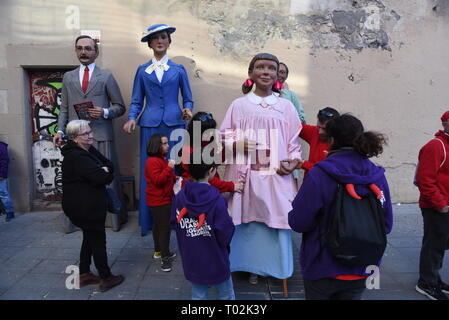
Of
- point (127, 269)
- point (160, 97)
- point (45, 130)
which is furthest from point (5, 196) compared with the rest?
point (160, 97)

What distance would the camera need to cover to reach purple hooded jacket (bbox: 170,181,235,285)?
2330 millimetres

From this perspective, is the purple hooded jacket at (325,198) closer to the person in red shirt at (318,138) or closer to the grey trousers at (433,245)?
the person in red shirt at (318,138)

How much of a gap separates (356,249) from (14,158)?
503 cm

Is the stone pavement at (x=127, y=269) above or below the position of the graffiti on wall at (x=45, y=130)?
below

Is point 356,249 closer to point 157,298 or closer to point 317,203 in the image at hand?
point 317,203

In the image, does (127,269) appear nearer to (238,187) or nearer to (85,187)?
(85,187)

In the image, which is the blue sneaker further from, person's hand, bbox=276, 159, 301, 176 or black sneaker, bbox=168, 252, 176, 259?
person's hand, bbox=276, 159, 301, 176

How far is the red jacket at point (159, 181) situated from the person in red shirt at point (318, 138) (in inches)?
48.2

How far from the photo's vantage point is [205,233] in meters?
2.35

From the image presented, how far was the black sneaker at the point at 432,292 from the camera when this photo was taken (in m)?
3.06

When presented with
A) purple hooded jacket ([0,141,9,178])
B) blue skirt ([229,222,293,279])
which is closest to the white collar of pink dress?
blue skirt ([229,222,293,279])

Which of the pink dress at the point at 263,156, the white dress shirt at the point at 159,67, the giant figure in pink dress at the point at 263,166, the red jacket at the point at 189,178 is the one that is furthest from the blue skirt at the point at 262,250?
the white dress shirt at the point at 159,67

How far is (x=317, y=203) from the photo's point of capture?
6.48 ft

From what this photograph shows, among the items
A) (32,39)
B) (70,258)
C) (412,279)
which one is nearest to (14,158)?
(32,39)
